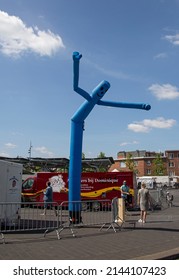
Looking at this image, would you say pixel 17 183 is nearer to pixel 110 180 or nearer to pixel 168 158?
pixel 110 180

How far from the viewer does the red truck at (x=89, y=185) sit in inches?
941

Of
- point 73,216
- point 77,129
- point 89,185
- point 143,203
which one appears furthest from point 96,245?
point 89,185

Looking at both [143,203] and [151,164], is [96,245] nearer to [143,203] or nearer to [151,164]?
[143,203]

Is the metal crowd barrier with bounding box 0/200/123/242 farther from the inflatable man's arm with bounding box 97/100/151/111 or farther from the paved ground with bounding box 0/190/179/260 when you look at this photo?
the inflatable man's arm with bounding box 97/100/151/111

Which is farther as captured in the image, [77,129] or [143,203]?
[143,203]

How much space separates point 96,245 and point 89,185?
14.7 m

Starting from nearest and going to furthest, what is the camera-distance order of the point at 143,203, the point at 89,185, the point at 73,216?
1. the point at 73,216
2. the point at 143,203
3. the point at 89,185

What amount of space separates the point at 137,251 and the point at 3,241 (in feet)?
12.1

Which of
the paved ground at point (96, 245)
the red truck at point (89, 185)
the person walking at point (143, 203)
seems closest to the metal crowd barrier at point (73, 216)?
the paved ground at point (96, 245)

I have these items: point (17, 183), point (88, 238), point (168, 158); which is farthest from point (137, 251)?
point (168, 158)

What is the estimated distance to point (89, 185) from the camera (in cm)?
2450

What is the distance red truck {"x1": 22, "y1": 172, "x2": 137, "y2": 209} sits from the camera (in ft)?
78.4
